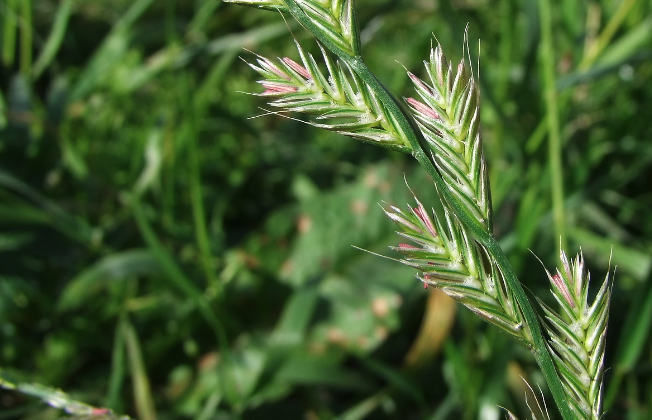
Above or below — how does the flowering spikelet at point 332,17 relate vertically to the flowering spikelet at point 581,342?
above

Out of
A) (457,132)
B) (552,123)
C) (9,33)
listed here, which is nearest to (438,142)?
(457,132)

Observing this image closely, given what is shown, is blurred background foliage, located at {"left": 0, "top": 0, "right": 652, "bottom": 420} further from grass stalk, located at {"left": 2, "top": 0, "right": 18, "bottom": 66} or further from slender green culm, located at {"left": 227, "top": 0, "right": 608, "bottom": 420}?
slender green culm, located at {"left": 227, "top": 0, "right": 608, "bottom": 420}

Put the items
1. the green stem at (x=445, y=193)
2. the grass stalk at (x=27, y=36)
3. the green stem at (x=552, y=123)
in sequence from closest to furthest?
the green stem at (x=445, y=193) < the green stem at (x=552, y=123) < the grass stalk at (x=27, y=36)

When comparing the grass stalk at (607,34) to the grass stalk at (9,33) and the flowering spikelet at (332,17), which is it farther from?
the grass stalk at (9,33)

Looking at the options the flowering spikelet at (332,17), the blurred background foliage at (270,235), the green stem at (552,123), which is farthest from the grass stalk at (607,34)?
the flowering spikelet at (332,17)

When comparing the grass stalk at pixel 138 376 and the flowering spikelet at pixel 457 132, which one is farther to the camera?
the grass stalk at pixel 138 376

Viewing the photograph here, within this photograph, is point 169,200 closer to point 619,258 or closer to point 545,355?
point 619,258
